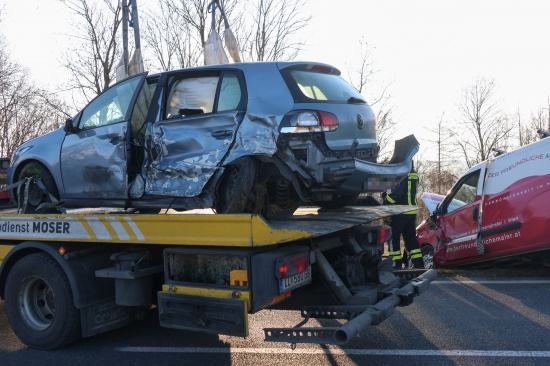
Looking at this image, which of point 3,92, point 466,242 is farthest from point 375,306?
point 3,92

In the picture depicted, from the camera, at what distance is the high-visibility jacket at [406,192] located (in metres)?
8.02

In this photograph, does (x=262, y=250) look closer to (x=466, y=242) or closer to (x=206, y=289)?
(x=206, y=289)

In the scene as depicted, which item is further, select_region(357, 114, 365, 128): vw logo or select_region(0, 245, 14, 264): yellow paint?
select_region(0, 245, 14, 264): yellow paint

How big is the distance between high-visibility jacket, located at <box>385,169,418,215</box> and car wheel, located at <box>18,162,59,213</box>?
4796mm

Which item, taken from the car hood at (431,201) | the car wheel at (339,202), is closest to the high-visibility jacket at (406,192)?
the car hood at (431,201)

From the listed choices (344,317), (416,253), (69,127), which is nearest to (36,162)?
(69,127)

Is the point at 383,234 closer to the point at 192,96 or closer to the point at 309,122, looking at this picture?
the point at 309,122

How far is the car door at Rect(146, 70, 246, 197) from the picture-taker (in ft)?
15.0

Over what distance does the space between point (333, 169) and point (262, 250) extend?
3.41 ft

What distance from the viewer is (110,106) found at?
17.9ft

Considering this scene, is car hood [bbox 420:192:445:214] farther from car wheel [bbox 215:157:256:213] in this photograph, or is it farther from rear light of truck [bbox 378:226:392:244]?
car wheel [bbox 215:157:256:213]

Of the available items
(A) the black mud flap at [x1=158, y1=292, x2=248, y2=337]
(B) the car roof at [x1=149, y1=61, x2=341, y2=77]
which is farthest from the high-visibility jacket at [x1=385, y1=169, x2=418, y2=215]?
(A) the black mud flap at [x1=158, y1=292, x2=248, y2=337]

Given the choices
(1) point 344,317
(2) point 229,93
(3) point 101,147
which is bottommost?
(1) point 344,317

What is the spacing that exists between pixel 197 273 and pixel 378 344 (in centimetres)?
183
